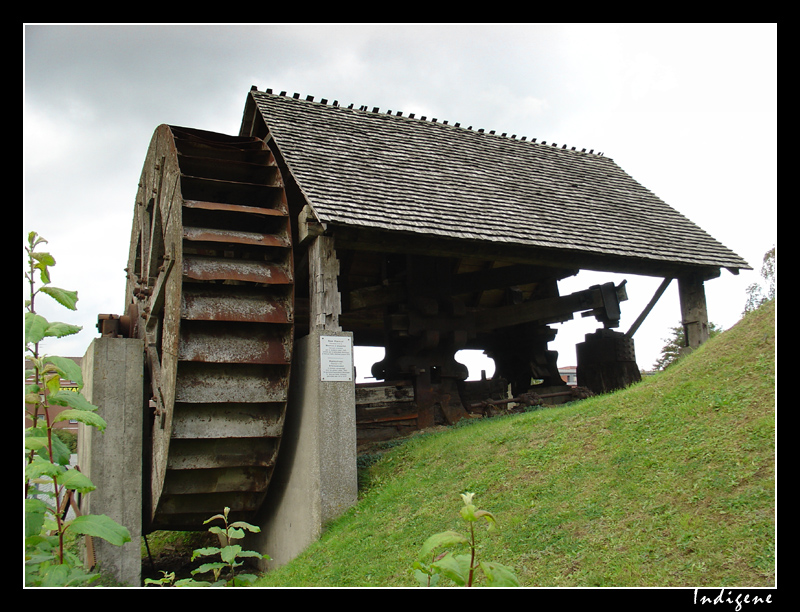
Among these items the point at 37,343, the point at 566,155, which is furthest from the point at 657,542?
the point at 566,155

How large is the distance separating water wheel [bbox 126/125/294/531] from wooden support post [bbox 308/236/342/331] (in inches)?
10.7

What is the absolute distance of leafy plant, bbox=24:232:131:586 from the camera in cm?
210

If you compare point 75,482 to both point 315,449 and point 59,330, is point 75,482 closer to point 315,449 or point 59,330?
point 59,330

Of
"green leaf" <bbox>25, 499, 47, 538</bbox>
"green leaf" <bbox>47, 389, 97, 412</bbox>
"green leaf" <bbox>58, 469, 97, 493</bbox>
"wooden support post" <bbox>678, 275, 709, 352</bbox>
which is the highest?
"wooden support post" <bbox>678, 275, 709, 352</bbox>

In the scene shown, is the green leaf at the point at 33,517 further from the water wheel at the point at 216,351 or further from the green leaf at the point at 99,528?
the water wheel at the point at 216,351

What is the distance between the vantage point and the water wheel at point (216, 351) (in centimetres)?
677

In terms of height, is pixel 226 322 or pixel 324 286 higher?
pixel 324 286

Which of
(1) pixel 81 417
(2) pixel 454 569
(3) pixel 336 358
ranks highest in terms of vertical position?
(3) pixel 336 358

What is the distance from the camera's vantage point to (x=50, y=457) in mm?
2205

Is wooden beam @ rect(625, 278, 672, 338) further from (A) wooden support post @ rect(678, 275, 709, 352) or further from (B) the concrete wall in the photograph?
(B) the concrete wall

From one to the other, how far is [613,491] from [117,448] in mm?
4818

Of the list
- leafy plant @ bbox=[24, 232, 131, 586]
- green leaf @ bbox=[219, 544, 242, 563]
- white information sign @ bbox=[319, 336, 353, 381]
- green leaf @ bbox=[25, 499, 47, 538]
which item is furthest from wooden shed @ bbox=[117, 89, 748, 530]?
green leaf @ bbox=[25, 499, 47, 538]

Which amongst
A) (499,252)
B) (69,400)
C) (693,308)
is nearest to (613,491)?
(69,400)

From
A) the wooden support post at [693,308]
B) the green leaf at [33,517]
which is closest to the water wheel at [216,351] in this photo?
the green leaf at [33,517]
